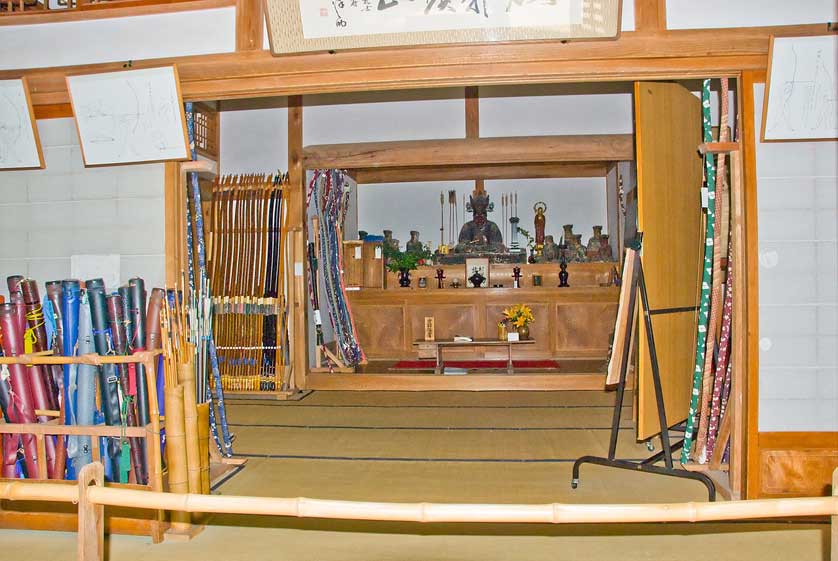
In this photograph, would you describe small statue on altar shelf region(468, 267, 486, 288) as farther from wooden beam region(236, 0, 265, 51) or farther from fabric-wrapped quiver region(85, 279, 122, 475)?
fabric-wrapped quiver region(85, 279, 122, 475)

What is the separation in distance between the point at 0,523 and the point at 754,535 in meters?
3.26

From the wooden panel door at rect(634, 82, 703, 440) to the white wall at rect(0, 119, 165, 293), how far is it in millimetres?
2471

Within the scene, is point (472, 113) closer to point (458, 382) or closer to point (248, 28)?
point (458, 382)

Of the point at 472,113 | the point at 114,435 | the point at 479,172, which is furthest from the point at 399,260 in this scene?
the point at 114,435

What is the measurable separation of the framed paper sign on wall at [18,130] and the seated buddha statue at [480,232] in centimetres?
594

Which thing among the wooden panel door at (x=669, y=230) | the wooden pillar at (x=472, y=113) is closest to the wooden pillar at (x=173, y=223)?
the wooden panel door at (x=669, y=230)

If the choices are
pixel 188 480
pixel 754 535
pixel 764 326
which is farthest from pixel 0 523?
pixel 764 326

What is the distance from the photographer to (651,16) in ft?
9.79

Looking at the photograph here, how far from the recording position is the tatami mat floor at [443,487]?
8.25 ft

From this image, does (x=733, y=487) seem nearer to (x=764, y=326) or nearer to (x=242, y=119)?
(x=764, y=326)

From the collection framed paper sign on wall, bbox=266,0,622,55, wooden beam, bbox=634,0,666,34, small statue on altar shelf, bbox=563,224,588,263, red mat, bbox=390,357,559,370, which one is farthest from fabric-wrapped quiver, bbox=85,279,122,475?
small statue on altar shelf, bbox=563,224,588,263

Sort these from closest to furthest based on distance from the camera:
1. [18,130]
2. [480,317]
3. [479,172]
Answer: [18,130] → [480,317] → [479,172]

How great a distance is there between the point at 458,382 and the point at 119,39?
12.9ft

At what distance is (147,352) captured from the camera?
105 inches
